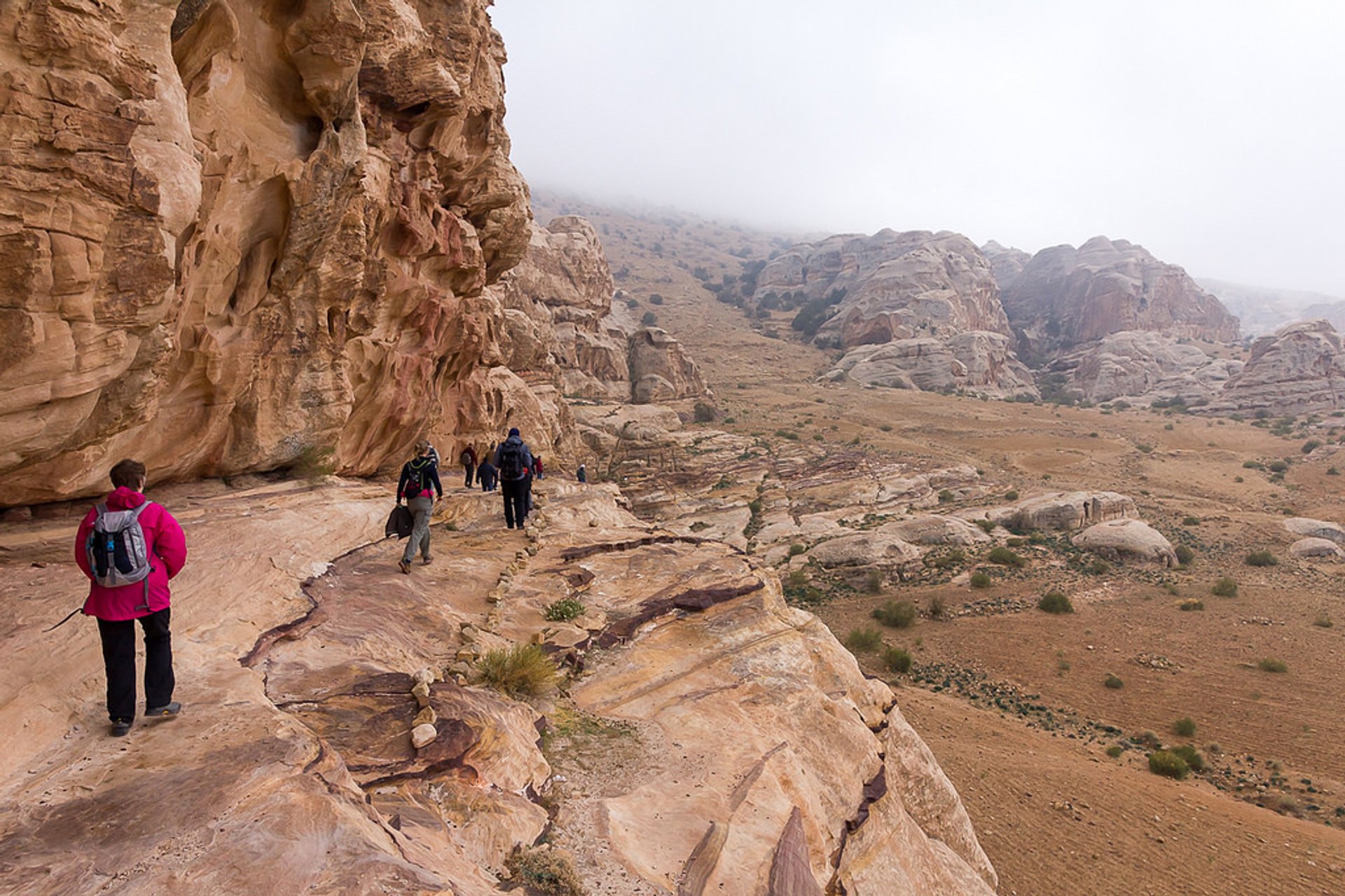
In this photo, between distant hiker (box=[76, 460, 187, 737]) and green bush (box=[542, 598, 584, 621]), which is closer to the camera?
distant hiker (box=[76, 460, 187, 737])

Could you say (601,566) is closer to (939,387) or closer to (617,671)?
(617,671)

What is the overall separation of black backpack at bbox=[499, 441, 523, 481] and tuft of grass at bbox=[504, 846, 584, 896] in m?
7.85

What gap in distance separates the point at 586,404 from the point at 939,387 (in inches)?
1931

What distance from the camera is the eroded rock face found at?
212 inches

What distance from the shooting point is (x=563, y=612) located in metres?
8.59

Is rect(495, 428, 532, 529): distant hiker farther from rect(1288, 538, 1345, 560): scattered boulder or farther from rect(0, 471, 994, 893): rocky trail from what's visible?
rect(1288, 538, 1345, 560): scattered boulder

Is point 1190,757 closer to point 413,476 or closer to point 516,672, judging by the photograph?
point 516,672

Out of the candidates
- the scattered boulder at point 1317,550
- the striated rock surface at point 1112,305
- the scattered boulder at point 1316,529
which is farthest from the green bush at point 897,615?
the striated rock surface at point 1112,305

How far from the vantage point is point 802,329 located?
106375 mm

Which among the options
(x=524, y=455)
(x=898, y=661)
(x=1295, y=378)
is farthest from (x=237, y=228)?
(x=1295, y=378)

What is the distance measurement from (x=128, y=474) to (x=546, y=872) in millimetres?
3751

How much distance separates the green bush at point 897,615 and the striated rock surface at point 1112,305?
109 metres

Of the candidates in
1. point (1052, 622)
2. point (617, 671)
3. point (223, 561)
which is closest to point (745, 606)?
point (617, 671)

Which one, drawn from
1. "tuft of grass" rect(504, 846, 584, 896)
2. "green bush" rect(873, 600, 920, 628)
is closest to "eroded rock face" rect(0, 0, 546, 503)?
"tuft of grass" rect(504, 846, 584, 896)
